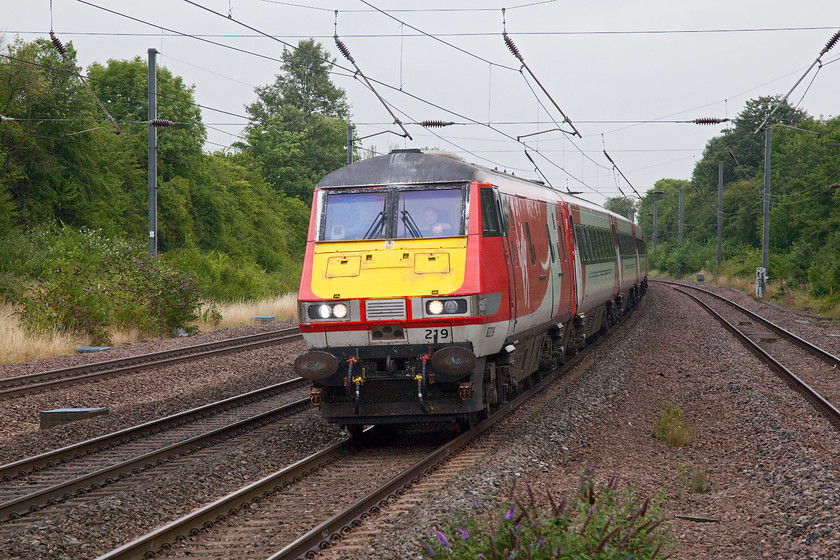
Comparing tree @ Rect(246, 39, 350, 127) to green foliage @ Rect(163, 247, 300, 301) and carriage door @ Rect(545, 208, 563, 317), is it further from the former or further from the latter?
carriage door @ Rect(545, 208, 563, 317)

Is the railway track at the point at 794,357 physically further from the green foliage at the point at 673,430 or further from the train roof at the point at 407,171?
the train roof at the point at 407,171

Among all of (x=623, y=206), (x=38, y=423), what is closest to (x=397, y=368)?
(x=38, y=423)

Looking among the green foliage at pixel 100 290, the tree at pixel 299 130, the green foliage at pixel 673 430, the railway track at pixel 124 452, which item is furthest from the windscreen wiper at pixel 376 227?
the tree at pixel 299 130

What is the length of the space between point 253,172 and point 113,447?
40463 mm

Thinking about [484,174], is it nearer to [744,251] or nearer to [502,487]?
[502,487]

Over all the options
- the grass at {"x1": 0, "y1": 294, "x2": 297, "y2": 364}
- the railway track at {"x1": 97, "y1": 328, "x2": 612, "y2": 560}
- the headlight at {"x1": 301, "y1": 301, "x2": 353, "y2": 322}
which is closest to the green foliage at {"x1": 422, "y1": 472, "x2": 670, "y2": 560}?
the railway track at {"x1": 97, "y1": 328, "x2": 612, "y2": 560}

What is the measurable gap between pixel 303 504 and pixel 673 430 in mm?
5001

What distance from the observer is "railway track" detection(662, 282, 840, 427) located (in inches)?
543

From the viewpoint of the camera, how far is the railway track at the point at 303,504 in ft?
20.9

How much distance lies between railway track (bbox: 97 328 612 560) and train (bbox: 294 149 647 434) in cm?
47

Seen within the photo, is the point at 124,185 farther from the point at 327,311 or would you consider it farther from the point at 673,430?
the point at 673,430

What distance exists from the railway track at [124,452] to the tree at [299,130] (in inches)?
1344

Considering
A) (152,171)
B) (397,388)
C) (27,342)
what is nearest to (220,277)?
(152,171)

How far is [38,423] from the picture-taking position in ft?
38.8
